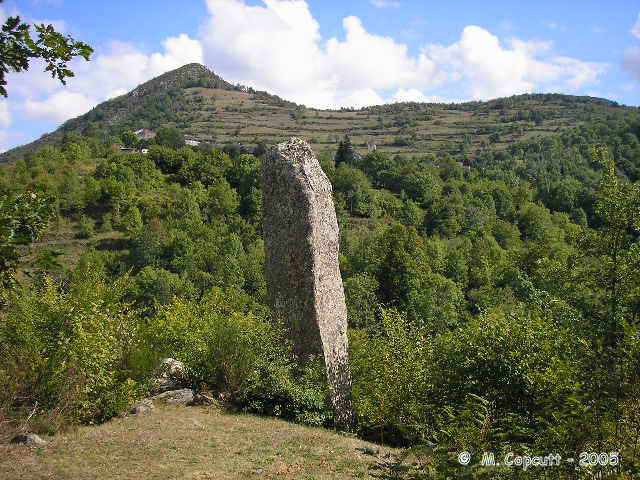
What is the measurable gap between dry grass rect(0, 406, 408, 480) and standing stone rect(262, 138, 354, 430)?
2.13 meters

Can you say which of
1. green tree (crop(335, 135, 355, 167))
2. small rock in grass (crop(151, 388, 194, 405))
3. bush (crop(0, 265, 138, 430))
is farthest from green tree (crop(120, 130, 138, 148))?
bush (crop(0, 265, 138, 430))

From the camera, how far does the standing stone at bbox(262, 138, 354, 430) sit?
535 inches

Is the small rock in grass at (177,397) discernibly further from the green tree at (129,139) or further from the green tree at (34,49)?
the green tree at (129,139)

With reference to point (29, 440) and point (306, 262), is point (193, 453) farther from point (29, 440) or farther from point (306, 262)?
point (306, 262)

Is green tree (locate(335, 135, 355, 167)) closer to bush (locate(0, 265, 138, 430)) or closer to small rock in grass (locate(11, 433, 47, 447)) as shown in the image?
bush (locate(0, 265, 138, 430))

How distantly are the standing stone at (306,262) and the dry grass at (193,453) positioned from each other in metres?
2.13

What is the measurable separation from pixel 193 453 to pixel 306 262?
578 centimetres

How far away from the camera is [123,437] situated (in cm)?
1048

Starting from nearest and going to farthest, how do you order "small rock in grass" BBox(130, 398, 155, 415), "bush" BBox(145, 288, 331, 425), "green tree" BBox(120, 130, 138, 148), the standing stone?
"small rock in grass" BBox(130, 398, 155, 415), "bush" BBox(145, 288, 331, 425), the standing stone, "green tree" BBox(120, 130, 138, 148)

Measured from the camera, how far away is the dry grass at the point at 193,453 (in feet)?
27.3

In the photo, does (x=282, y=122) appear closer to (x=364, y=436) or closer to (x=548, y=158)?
(x=548, y=158)

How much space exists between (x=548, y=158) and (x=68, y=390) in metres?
127

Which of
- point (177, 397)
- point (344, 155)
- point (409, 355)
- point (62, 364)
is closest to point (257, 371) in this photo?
point (177, 397)

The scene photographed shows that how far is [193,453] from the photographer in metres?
9.64
